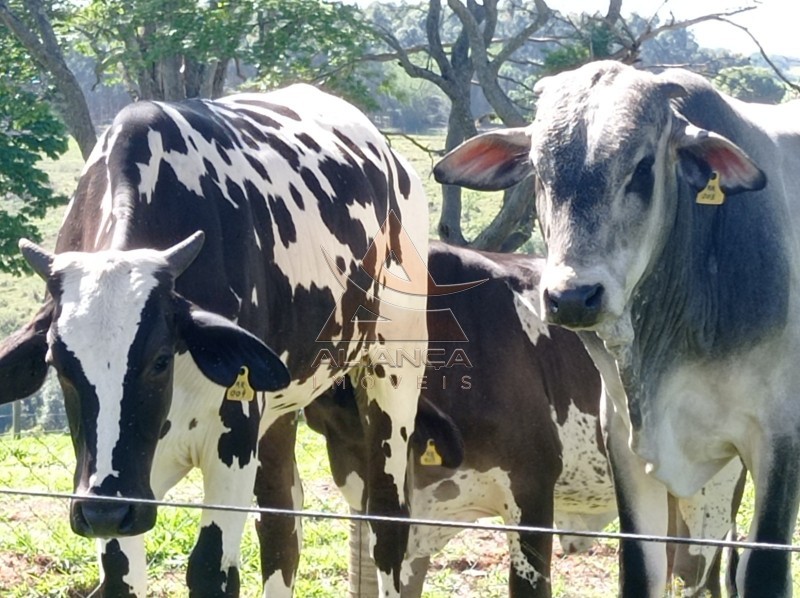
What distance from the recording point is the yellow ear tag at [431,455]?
245 inches

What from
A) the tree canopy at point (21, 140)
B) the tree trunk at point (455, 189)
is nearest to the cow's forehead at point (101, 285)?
the tree trunk at point (455, 189)

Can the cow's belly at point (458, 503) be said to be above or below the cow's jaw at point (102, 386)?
below

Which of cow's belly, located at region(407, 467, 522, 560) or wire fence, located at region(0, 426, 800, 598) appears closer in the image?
cow's belly, located at region(407, 467, 522, 560)

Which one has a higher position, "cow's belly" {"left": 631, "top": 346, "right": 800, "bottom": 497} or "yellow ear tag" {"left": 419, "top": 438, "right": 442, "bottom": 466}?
"cow's belly" {"left": 631, "top": 346, "right": 800, "bottom": 497}

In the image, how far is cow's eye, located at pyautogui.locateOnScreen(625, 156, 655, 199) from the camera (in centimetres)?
412

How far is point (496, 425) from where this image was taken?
247 inches

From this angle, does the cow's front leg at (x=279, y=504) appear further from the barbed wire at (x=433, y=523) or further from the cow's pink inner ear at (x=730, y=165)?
the cow's pink inner ear at (x=730, y=165)

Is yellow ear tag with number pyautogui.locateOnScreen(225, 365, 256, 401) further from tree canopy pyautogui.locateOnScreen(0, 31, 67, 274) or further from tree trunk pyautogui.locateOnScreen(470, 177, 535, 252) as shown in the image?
tree canopy pyautogui.locateOnScreen(0, 31, 67, 274)

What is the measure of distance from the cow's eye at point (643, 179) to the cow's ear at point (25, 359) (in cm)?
196

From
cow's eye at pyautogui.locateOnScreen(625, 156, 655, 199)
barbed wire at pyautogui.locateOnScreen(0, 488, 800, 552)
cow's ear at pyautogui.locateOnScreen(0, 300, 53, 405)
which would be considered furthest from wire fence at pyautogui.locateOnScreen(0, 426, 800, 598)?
barbed wire at pyautogui.locateOnScreen(0, 488, 800, 552)

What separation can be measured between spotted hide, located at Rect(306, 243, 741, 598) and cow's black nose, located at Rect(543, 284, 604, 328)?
7.71 feet

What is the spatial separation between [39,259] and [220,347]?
0.66m

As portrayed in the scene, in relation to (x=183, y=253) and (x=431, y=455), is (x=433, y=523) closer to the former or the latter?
(x=183, y=253)

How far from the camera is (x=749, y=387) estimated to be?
440 cm
